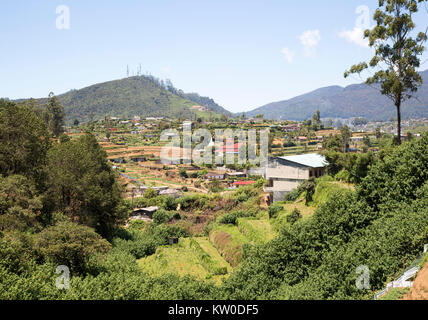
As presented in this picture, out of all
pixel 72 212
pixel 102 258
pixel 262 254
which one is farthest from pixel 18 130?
pixel 262 254

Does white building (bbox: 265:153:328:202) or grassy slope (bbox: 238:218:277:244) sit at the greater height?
white building (bbox: 265:153:328:202)

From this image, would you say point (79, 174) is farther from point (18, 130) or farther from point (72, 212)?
point (18, 130)

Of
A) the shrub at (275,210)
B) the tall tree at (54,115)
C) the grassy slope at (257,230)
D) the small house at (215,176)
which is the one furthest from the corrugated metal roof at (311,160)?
the tall tree at (54,115)

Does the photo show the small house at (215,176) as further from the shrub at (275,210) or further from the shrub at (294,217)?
the shrub at (294,217)

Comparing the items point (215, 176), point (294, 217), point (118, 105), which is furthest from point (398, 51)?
point (118, 105)

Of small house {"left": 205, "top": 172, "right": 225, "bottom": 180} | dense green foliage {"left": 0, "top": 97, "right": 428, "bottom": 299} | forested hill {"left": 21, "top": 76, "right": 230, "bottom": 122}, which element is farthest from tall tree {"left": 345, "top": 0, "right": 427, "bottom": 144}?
forested hill {"left": 21, "top": 76, "right": 230, "bottom": 122}

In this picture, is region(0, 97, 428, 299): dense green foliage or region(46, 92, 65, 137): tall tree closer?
region(0, 97, 428, 299): dense green foliage

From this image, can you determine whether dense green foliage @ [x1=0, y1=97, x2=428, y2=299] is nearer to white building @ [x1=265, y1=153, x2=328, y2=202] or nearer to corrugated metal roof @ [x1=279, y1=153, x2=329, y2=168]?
corrugated metal roof @ [x1=279, y1=153, x2=329, y2=168]

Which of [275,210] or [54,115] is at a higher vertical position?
[54,115]

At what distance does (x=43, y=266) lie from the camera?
11977 millimetres

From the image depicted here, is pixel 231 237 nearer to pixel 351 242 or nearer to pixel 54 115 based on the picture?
pixel 351 242

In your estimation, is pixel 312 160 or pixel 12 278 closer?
pixel 12 278

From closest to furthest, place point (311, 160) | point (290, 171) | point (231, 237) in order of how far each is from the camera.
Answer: point (231, 237), point (290, 171), point (311, 160)
